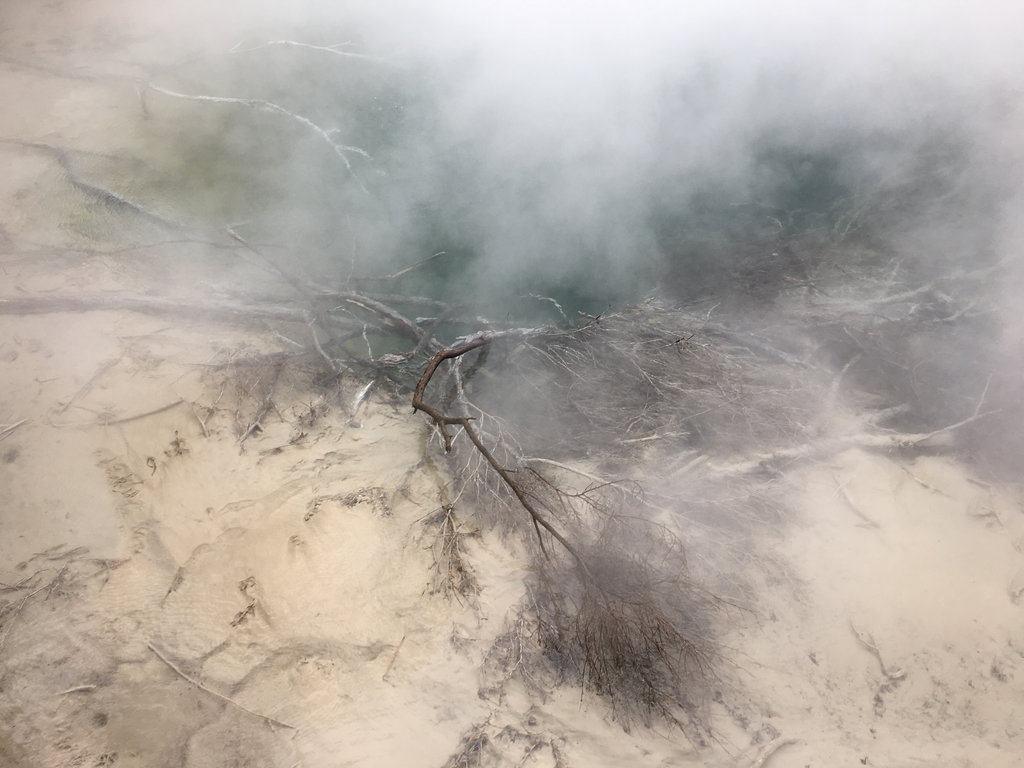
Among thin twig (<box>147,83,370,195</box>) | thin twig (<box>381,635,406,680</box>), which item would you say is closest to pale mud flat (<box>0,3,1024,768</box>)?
thin twig (<box>381,635,406,680</box>)

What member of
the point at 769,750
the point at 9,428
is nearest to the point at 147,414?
the point at 9,428

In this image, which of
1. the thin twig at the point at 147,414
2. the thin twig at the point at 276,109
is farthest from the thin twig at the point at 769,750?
the thin twig at the point at 276,109

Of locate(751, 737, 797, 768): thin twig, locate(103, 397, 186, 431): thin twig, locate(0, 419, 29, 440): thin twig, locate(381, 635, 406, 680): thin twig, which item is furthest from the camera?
locate(103, 397, 186, 431): thin twig

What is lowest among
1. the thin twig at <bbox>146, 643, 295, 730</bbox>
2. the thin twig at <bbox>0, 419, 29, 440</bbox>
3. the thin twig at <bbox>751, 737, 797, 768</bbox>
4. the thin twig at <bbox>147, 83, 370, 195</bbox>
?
the thin twig at <bbox>751, 737, 797, 768</bbox>

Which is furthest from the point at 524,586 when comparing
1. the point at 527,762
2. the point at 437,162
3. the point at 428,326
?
the point at 437,162

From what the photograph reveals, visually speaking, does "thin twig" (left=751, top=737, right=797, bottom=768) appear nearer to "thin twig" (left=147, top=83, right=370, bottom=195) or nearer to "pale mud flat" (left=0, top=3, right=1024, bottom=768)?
"pale mud flat" (left=0, top=3, right=1024, bottom=768)

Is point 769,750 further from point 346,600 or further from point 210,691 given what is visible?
point 210,691

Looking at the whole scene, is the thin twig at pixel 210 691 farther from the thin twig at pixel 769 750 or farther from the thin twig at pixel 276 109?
the thin twig at pixel 276 109

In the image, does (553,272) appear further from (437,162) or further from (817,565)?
(817,565)
